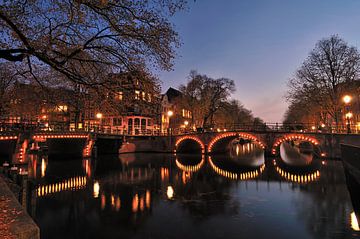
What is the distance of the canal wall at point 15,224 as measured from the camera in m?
3.72

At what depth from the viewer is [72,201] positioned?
12.8m

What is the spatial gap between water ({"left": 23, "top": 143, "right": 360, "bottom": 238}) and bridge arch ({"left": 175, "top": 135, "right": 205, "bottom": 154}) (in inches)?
757

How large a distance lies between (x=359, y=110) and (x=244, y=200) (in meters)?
38.6

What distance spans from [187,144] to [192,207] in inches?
1296

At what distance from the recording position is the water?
8.96m

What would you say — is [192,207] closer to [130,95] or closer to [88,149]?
[130,95]

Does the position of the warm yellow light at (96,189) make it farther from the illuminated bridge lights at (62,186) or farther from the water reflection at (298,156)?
the water reflection at (298,156)

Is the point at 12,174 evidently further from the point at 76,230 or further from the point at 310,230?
the point at 310,230

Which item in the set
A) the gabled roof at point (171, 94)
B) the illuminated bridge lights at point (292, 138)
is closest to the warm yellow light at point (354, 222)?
the illuminated bridge lights at point (292, 138)

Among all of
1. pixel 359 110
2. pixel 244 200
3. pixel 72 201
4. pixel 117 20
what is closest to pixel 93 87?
pixel 117 20

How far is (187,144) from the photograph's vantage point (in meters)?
44.8

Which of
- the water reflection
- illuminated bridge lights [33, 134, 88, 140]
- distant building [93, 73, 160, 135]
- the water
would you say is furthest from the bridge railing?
distant building [93, 73, 160, 135]

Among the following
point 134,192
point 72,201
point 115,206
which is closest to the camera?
point 115,206

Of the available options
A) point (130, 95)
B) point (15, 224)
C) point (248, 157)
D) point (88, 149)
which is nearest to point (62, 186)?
point (130, 95)
